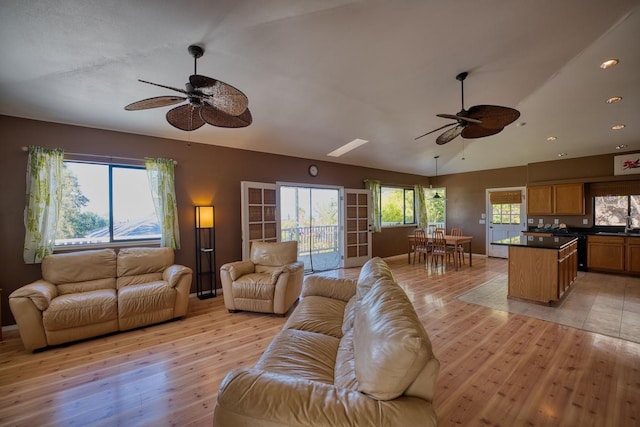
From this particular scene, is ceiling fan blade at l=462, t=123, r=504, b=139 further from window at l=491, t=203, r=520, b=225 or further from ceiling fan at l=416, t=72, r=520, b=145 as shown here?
window at l=491, t=203, r=520, b=225

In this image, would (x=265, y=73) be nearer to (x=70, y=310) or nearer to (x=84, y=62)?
(x=84, y=62)

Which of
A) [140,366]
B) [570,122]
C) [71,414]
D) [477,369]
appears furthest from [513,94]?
[71,414]

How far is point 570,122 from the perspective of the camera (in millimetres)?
4809

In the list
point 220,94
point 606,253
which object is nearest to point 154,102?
point 220,94

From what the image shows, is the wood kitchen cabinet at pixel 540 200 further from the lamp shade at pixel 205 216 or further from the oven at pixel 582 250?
the lamp shade at pixel 205 216

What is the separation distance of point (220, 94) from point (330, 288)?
209 centimetres

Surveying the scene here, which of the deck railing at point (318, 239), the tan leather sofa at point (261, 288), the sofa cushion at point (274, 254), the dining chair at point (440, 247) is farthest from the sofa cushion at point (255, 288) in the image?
the dining chair at point (440, 247)

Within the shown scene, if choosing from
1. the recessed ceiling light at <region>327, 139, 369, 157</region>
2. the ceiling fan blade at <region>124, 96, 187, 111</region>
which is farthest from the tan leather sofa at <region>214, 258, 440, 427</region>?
the recessed ceiling light at <region>327, 139, 369, 157</region>

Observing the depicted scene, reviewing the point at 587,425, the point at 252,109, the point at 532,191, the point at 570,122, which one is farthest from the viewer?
the point at 532,191

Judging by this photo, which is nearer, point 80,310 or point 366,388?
point 366,388

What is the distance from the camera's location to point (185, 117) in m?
2.46

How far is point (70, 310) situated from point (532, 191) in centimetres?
900

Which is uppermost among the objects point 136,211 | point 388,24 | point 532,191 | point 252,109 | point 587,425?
point 388,24

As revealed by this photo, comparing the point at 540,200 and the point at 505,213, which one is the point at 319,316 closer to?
the point at 540,200
